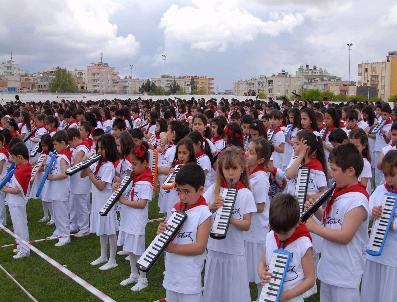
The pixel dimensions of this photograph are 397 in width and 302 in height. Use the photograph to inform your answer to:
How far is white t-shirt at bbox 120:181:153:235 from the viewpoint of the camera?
20.4ft

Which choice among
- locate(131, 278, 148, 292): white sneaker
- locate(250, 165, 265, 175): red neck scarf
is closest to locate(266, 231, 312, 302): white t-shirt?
locate(250, 165, 265, 175): red neck scarf

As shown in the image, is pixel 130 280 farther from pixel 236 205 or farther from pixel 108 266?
pixel 236 205

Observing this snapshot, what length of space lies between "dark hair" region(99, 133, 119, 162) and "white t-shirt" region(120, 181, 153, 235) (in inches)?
45.0

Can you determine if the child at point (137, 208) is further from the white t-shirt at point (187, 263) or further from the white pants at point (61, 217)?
the white pants at point (61, 217)

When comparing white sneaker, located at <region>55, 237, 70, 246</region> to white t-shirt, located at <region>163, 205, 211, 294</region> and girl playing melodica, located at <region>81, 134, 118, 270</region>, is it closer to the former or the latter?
girl playing melodica, located at <region>81, 134, 118, 270</region>

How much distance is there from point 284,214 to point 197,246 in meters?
1.04

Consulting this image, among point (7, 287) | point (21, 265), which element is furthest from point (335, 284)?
point (21, 265)

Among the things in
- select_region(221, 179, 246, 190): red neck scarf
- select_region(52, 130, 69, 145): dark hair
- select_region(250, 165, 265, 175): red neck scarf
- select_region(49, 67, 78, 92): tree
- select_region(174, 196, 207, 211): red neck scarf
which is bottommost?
select_region(174, 196, 207, 211): red neck scarf

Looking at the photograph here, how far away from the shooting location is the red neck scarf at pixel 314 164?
5.81 metres

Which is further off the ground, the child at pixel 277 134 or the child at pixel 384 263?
the child at pixel 277 134

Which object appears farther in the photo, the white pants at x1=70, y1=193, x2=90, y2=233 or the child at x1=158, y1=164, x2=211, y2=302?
the white pants at x1=70, y1=193, x2=90, y2=233

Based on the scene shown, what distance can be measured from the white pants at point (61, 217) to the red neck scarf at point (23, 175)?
88 centimetres

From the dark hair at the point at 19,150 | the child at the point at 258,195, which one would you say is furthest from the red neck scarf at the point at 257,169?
the dark hair at the point at 19,150

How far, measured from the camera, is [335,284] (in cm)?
421
